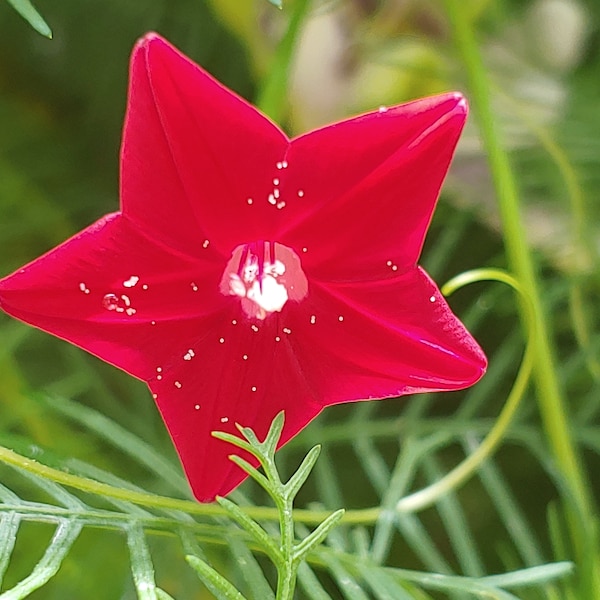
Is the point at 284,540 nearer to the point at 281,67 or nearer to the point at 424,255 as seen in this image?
the point at 281,67

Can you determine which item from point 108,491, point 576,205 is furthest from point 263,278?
point 576,205

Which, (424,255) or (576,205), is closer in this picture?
(576,205)

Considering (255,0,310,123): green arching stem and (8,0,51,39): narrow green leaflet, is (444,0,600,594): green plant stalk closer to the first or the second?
(255,0,310,123): green arching stem

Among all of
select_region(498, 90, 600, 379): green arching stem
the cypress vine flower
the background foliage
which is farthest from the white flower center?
select_region(498, 90, 600, 379): green arching stem

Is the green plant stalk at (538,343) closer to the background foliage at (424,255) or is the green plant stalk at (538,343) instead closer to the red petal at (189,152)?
the background foliage at (424,255)

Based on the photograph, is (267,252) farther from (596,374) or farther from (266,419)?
(596,374)

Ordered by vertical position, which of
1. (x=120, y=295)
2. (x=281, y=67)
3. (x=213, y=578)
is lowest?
(x=213, y=578)
